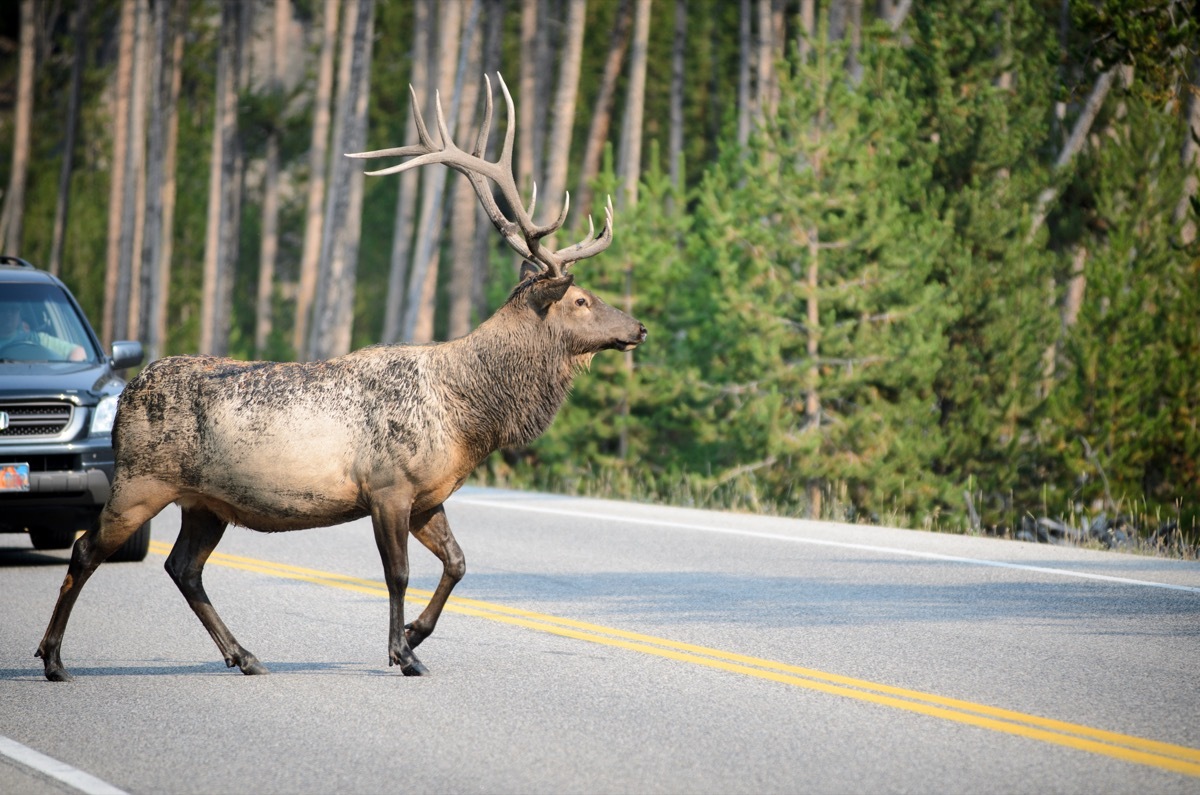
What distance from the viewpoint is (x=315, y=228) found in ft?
133

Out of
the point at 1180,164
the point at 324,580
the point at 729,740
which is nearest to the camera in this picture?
the point at 729,740

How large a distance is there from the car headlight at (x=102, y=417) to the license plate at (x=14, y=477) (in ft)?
1.92

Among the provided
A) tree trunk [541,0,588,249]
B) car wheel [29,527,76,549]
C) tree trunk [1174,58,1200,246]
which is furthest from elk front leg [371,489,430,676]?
tree trunk [541,0,588,249]

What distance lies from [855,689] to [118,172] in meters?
39.5

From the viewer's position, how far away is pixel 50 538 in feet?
41.3

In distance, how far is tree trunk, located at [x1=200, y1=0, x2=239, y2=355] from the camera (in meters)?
39.2

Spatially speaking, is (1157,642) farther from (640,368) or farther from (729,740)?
(640,368)

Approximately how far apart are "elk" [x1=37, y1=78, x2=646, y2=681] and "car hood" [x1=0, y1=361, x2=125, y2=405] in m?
3.53

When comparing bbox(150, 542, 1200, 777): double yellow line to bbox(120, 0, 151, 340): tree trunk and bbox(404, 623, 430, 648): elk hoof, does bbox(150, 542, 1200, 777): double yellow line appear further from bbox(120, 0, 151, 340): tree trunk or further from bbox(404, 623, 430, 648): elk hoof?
bbox(120, 0, 151, 340): tree trunk

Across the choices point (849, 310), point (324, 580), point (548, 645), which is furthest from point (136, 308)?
point (548, 645)

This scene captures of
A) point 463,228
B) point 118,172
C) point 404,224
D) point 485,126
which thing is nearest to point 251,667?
point 485,126

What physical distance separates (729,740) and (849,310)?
15050 mm

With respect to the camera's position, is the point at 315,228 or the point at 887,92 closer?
the point at 887,92

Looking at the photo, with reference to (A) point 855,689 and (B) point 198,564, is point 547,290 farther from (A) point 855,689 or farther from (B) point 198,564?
(A) point 855,689
